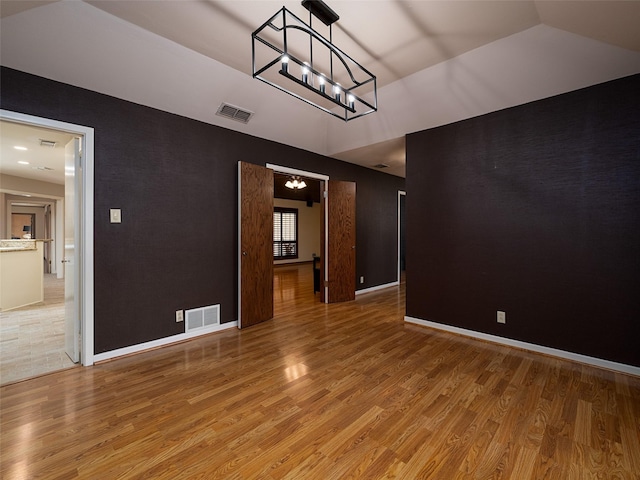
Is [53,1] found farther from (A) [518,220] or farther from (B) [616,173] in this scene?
(B) [616,173]

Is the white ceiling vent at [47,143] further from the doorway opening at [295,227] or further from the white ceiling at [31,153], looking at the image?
the doorway opening at [295,227]

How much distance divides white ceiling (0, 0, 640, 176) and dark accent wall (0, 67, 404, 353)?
0.62 ft

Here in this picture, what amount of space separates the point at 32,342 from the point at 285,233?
759 centimetres

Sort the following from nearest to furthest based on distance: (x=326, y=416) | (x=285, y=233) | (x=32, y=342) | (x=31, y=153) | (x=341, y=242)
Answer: (x=326, y=416), (x=32, y=342), (x=31, y=153), (x=341, y=242), (x=285, y=233)

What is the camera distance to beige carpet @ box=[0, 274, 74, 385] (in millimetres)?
2609

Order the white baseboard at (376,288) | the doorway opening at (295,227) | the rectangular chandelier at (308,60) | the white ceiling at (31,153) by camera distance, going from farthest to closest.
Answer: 1. the doorway opening at (295,227)
2. the white baseboard at (376,288)
3. the white ceiling at (31,153)
4. the rectangular chandelier at (308,60)

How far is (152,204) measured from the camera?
3.08m

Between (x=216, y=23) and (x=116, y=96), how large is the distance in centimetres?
124

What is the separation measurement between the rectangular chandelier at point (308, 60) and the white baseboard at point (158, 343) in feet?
9.22

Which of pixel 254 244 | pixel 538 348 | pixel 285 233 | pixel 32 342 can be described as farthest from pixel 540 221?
pixel 285 233

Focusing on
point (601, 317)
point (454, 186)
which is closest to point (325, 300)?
point (454, 186)

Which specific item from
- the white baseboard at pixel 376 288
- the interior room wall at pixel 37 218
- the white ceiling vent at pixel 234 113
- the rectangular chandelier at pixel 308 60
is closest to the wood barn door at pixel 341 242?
the white baseboard at pixel 376 288

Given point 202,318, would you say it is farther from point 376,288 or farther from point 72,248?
point 376,288

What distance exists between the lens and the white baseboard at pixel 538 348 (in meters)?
2.52
